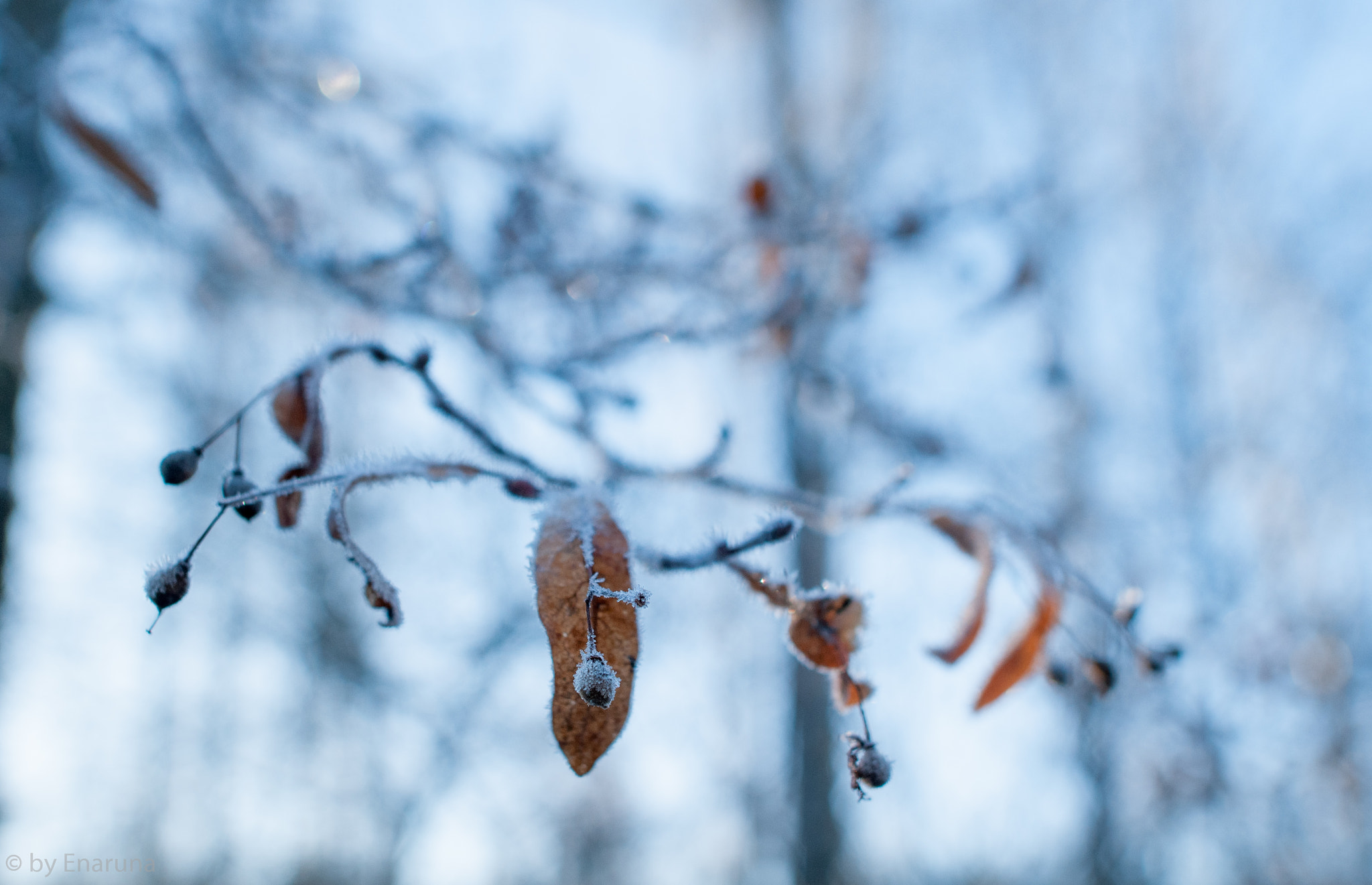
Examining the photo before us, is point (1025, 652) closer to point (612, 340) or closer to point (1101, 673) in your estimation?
point (1101, 673)

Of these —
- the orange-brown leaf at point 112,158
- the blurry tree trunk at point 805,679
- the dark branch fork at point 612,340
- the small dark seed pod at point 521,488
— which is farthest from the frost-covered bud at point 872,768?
the blurry tree trunk at point 805,679

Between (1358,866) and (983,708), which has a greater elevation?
(1358,866)

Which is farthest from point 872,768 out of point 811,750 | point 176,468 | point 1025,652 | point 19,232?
point 811,750

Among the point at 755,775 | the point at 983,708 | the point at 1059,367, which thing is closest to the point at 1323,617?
the point at 755,775

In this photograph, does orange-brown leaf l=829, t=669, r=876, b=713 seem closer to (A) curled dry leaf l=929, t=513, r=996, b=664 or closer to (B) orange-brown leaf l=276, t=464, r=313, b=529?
(A) curled dry leaf l=929, t=513, r=996, b=664

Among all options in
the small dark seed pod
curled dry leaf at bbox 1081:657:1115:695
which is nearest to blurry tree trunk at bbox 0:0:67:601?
the small dark seed pod

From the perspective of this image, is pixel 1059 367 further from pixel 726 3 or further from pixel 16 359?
pixel 726 3
